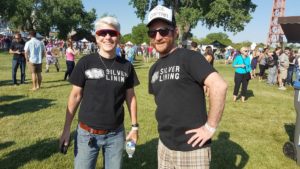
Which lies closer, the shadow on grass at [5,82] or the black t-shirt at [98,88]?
the black t-shirt at [98,88]

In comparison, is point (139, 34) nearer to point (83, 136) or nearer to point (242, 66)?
point (242, 66)

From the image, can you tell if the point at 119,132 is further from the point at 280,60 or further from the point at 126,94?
the point at 280,60

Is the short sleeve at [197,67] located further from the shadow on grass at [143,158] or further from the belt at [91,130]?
the shadow on grass at [143,158]

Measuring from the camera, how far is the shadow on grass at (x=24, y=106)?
7686mm

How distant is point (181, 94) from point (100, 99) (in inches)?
33.1

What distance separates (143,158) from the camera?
5.17 meters

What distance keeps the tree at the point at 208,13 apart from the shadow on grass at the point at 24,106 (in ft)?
88.5

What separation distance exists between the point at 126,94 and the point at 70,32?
66.3 m

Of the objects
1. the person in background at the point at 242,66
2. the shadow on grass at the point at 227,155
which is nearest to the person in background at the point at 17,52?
the person in background at the point at 242,66

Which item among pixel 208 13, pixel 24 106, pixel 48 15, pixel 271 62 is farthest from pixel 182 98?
pixel 48 15

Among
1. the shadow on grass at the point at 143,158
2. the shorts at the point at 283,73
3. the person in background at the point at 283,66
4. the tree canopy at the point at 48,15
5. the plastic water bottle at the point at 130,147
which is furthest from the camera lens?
the tree canopy at the point at 48,15

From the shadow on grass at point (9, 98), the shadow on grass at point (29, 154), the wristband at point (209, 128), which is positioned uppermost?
the wristband at point (209, 128)

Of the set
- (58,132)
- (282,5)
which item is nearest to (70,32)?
(282,5)

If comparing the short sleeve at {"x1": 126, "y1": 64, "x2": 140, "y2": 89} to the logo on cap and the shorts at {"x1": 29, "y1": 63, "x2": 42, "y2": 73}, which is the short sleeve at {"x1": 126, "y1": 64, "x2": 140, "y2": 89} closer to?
the logo on cap
